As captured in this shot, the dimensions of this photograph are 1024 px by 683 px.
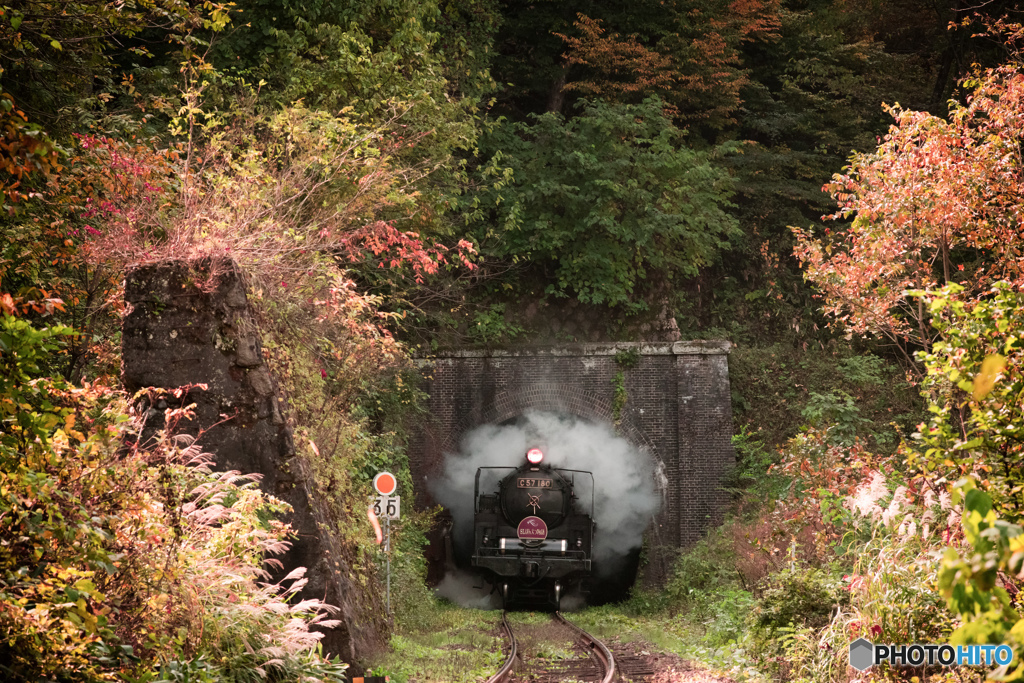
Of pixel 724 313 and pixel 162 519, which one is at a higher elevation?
pixel 724 313

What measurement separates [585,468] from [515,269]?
16.2 feet

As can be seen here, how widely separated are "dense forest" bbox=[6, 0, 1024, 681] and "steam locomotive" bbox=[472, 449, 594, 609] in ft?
4.55

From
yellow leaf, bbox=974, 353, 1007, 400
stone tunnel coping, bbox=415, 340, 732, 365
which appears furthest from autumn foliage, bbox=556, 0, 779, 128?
yellow leaf, bbox=974, 353, 1007, 400

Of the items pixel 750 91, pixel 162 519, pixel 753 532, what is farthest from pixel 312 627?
pixel 750 91

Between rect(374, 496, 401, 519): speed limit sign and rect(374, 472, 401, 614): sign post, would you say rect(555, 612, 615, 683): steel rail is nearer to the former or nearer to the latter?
rect(374, 472, 401, 614): sign post

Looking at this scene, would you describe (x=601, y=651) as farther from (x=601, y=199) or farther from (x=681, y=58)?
(x=681, y=58)

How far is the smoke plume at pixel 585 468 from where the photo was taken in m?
19.0

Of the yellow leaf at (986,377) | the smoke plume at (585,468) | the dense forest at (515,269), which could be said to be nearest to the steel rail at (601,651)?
the dense forest at (515,269)

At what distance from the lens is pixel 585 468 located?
63.3ft

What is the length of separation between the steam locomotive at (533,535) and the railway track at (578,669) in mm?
3021

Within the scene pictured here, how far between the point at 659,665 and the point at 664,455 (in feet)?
26.3

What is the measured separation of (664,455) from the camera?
743 inches

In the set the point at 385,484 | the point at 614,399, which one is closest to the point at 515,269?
the point at 614,399

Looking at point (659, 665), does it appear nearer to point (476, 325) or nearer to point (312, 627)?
point (312, 627)
